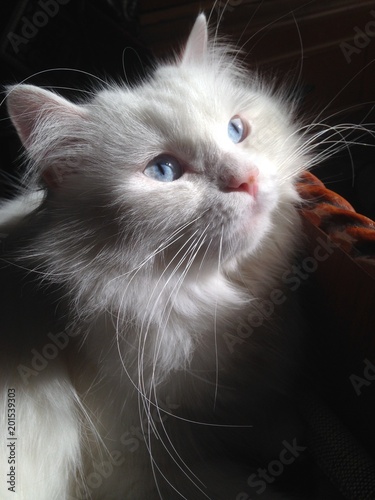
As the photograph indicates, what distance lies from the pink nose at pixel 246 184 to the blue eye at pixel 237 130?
0.13m

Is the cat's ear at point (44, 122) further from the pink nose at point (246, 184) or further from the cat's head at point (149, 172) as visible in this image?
the pink nose at point (246, 184)

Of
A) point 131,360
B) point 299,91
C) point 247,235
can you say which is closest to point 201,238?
point 247,235

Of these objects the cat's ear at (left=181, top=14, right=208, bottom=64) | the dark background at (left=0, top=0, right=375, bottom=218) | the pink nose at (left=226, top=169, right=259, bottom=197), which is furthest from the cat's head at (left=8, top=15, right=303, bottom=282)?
the dark background at (left=0, top=0, right=375, bottom=218)

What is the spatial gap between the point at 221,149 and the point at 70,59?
0.77m

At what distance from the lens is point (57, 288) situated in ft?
2.57

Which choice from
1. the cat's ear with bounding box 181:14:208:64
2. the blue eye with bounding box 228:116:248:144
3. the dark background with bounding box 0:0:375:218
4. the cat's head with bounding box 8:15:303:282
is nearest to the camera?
the cat's head with bounding box 8:15:303:282

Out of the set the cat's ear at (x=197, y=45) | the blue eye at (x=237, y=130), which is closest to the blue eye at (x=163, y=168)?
the blue eye at (x=237, y=130)

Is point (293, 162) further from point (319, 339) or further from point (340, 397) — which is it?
point (340, 397)

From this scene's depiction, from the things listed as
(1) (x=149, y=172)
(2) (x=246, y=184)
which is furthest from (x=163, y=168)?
(2) (x=246, y=184)

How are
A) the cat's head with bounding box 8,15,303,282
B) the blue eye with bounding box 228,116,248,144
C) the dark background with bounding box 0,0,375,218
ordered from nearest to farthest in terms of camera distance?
the cat's head with bounding box 8,15,303,282
the blue eye with bounding box 228,116,248,144
the dark background with bounding box 0,0,375,218

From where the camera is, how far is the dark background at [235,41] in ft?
3.96

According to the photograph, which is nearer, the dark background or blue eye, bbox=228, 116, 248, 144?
blue eye, bbox=228, 116, 248, 144

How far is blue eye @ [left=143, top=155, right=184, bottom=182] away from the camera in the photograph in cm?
74

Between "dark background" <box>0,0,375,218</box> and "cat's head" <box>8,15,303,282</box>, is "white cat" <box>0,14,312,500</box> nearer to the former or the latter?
"cat's head" <box>8,15,303,282</box>
